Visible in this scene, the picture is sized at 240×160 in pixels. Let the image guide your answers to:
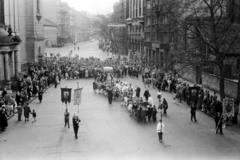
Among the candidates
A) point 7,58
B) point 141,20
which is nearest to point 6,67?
point 7,58

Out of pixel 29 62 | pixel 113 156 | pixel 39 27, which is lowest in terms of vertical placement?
pixel 113 156

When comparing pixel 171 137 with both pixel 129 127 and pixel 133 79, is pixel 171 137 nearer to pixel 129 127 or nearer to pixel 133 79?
pixel 129 127

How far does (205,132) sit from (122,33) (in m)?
64.5

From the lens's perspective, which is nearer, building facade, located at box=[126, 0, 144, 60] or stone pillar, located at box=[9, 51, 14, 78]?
stone pillar, located at box=[9, 51, 14, 78]

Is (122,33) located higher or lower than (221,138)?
higher

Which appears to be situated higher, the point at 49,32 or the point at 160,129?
the point at 49,32

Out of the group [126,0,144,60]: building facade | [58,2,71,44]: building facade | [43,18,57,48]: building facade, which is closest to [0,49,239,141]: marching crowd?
[126,0,144,60]: building facade

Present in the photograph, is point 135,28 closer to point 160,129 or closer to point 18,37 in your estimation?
point 18,37

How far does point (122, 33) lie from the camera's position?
80.6 metres

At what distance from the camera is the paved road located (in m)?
14.4

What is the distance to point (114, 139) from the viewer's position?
16.5m

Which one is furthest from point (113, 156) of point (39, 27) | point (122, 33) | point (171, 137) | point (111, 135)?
point (122, 33)

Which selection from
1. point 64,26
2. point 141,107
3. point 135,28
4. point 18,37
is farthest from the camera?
point 64,26

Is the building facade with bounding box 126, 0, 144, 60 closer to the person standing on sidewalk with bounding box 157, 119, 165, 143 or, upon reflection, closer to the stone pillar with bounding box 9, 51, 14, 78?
the stone pillar with bounding box 9, 51, 14, 78
